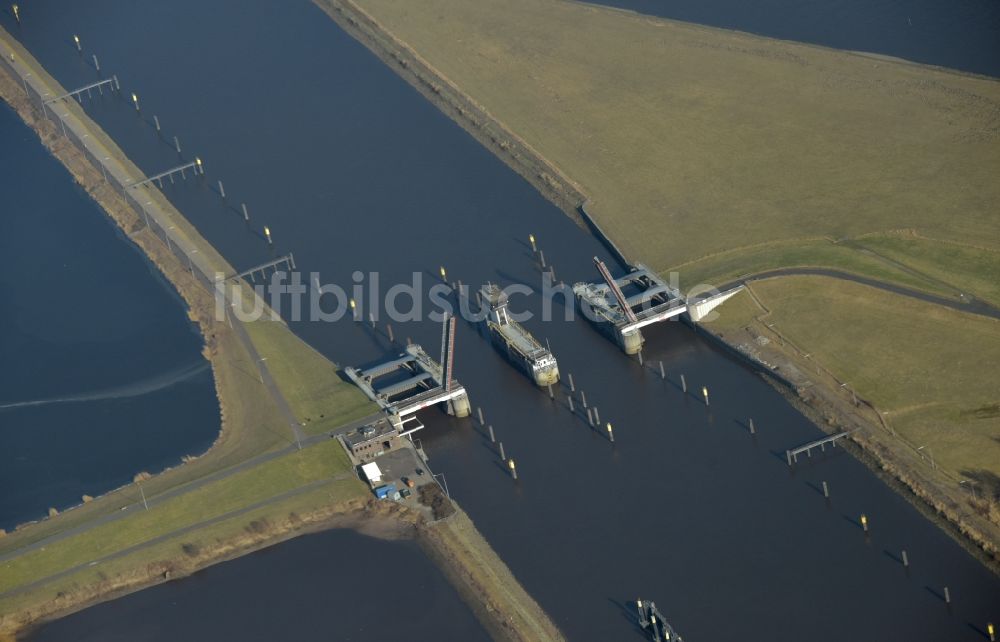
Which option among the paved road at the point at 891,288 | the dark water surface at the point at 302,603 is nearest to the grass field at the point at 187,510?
the dark water surface at the point at 302,603

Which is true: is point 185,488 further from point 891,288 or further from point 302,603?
point 891,288

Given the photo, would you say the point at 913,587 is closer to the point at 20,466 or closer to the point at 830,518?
the point at 830,518

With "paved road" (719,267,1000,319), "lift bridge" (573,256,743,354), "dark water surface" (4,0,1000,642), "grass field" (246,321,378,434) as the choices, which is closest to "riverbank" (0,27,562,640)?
"grass field" (246,321,378,434)

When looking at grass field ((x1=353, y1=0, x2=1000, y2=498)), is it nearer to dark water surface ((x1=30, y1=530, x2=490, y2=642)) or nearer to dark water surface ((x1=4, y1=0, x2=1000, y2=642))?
dark water surface ((x1=4, y1=0, x2=1000, y2=642))

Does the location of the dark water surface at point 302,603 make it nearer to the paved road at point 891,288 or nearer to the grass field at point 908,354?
the grass field at point 908,354

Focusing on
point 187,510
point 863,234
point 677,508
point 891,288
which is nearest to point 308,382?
point 187,510

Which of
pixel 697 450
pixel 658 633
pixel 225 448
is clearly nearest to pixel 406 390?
pixel 225 448
